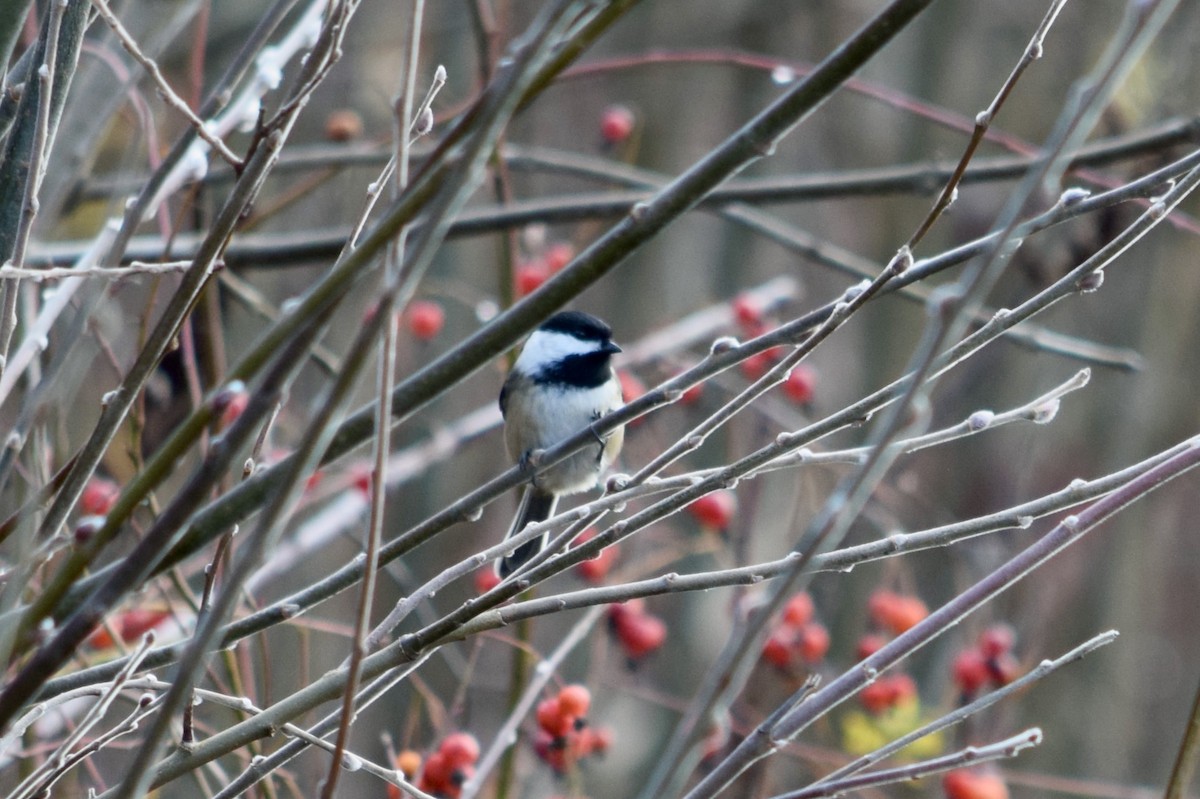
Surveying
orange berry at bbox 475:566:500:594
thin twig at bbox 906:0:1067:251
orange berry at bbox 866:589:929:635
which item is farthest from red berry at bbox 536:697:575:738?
thin twig at bbox 906:0:1067:251

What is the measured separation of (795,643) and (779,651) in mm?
69

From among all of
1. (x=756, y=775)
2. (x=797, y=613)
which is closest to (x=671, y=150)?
(x=797, y=613)

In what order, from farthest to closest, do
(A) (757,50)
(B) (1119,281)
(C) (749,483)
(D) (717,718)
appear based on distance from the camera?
(A) (757,50) < (B) (1119,281) < (C) (749,483) < (D) (717,718)

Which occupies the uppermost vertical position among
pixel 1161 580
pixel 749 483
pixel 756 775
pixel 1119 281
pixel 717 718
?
pixel 717 718

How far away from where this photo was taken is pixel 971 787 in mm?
2785

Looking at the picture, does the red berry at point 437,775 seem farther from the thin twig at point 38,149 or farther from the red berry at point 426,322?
the red berry at point 426,322

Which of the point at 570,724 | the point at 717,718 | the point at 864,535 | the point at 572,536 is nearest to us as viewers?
the point at 717,718

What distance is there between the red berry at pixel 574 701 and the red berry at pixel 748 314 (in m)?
1.37

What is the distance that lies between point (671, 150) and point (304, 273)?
2608mm

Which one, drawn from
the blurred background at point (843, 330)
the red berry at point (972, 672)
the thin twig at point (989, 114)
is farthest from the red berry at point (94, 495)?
the blurred background at point (843, 330)

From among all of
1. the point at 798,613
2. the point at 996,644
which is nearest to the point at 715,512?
the point at 798,613

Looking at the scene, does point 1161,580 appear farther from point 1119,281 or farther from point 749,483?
point 749,483

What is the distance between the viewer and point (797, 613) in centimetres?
310

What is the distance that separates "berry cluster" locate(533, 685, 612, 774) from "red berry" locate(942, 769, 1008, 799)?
0.88 meters
